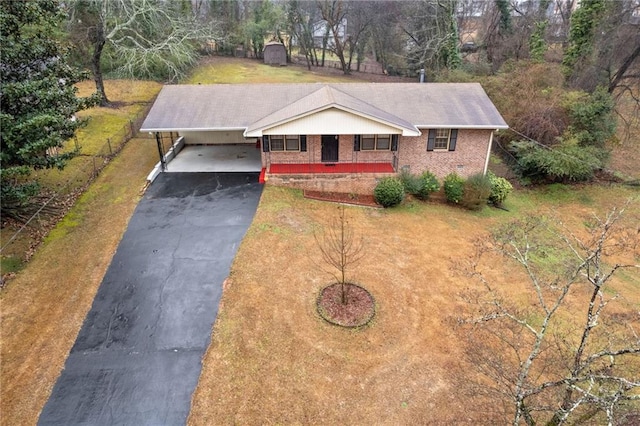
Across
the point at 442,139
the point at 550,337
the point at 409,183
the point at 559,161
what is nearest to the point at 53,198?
the point at 409,183

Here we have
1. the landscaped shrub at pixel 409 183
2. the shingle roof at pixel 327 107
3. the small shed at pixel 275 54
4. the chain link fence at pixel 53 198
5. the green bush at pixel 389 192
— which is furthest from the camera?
the small shed at pixel 275 54

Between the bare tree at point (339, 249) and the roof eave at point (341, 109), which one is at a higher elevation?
the roof eave at point (341, 109)

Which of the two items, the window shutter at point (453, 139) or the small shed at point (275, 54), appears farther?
the small shed at point (275, 54)

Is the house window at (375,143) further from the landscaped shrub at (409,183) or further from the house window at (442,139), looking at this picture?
the house window at (442,139)

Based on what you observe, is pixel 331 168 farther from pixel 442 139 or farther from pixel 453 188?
pixel 453 188

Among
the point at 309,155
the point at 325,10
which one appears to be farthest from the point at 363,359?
the point at 325,10

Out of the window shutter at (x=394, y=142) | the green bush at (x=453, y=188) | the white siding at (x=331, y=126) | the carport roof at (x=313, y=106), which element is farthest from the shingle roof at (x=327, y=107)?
the green bush at (x=453, y=188)
